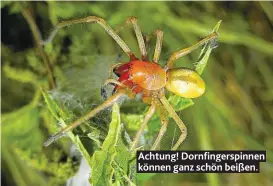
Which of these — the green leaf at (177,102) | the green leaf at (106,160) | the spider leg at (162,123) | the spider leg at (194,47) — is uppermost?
the spider leg at (194,47)

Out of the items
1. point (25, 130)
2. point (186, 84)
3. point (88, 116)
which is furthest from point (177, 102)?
point (25, 130)

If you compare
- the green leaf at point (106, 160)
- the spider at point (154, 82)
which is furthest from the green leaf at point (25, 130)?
the green leaf at point (106, 160)

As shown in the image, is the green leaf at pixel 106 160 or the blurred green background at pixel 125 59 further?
the blurred green background at pixel 125 59

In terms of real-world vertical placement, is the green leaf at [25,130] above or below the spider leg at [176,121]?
above

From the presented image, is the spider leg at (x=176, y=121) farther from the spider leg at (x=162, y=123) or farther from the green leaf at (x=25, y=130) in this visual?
the green leaf at (x=25, y=130)

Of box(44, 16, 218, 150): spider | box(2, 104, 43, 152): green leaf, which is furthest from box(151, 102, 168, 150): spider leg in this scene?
box(2, 104, 43, 152): green leaf

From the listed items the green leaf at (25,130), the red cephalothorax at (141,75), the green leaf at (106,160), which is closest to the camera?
the green leaf at (106,160)
